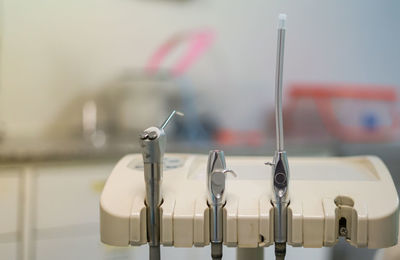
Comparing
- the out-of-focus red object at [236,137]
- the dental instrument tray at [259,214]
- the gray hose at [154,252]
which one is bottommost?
the out-of-focus red object at [236,137]

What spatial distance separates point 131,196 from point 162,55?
1.24 meters

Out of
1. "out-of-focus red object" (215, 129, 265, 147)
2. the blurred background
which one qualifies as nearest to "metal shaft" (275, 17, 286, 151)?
the blurred background

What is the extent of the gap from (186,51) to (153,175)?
1.30m

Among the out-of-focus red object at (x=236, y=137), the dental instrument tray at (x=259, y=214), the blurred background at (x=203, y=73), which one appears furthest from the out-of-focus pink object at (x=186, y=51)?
the dental instrument tray at (x=259, y=214)

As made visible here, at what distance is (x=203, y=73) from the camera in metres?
1.71

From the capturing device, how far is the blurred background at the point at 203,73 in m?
1.51

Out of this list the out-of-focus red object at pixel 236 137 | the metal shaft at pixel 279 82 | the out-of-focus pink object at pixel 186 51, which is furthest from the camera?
the out-of-focus pink object at pixel 186 51

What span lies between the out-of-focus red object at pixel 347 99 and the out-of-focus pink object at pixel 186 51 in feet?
1.40

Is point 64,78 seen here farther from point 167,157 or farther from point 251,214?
point 251,214

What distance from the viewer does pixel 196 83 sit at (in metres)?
1.70

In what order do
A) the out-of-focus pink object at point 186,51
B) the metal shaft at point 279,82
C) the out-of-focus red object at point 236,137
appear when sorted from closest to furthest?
the metal shaft at point 279,82, the out-of-focus red object at point 236,137, the out-of-focus pink object at point 186,51

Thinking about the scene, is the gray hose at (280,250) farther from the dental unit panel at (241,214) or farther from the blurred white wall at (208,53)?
the blurred white wall at (208,53)

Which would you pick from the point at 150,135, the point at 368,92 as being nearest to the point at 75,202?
the point at 150,135

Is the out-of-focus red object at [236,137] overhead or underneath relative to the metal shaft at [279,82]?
underneath
